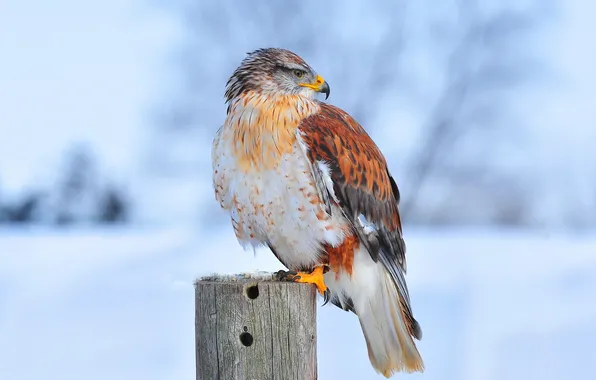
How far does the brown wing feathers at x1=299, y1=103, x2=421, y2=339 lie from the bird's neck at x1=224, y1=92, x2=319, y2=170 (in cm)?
8

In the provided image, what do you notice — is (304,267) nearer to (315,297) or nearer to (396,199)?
(315,297)

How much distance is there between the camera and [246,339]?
10.0 ft

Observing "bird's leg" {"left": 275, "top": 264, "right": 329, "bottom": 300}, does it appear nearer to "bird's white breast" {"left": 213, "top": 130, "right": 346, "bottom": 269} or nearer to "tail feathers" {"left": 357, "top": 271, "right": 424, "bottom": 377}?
"bird's white breast" {"left": 213, "top": 130, "right": 346, "bottom": 269}

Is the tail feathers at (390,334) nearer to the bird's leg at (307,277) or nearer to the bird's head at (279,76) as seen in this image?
the bird's leg at (307,277)

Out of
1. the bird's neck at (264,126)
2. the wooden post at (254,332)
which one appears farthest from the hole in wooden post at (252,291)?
the bird's neck at (264,126)

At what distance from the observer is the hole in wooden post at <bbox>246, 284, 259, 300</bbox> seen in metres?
3.09

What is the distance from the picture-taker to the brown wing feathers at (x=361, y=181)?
3338 mm

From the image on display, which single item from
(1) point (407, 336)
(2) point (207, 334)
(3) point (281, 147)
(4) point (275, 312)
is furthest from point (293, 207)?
(1) point (407, 336)

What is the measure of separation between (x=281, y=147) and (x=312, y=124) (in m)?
0.21

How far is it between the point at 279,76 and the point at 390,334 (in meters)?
1.59

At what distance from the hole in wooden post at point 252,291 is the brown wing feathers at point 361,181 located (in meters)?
0.63

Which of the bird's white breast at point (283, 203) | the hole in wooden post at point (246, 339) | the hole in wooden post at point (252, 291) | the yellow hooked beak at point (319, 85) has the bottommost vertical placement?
the hole in wooden post at point (246, 339)

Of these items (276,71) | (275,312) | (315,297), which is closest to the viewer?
(275,312)

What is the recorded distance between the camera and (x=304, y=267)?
11.7 feet
